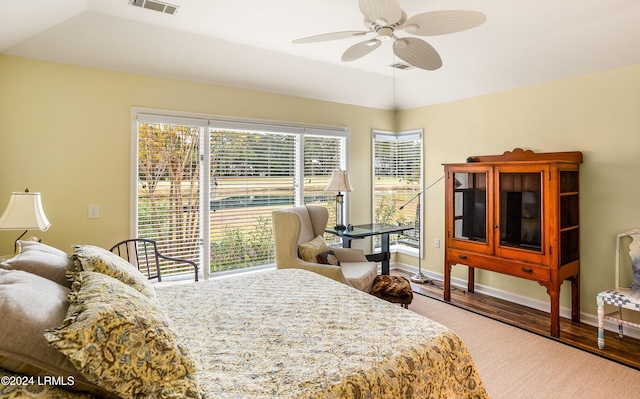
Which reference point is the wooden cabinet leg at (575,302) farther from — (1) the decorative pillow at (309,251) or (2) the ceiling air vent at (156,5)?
(2) the ceiling air vent at (156,5)

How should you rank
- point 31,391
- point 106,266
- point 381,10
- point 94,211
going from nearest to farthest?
point 31,391, point 106,266, point 381,10, point 94,211

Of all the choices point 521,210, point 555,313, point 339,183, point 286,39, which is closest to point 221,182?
point 339,183

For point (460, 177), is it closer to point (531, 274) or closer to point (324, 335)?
point (531, 274)

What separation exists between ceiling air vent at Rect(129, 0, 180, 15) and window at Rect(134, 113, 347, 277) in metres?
1.05

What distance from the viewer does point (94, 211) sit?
10.7 ft

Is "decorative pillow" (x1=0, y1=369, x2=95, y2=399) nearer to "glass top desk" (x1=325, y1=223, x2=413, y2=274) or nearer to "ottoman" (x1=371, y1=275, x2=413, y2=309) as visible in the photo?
"ottoman" (x1=371, y1=275, x2=413, y2=309)

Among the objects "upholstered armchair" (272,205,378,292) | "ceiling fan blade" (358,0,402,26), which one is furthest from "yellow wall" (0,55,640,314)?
"ceiling fan blade" (358,0,402,26)

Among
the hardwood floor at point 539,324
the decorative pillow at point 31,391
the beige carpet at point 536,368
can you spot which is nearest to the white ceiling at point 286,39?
the decorative pillow at point 31,391

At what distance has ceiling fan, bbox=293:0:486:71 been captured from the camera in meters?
1.96

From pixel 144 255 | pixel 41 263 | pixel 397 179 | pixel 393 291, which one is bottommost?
pixel 393 291

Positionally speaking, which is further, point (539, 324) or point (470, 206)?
point (470, 206)

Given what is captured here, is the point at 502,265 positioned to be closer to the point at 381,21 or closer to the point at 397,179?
the point at 397,179

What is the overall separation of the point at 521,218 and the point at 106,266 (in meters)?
3.54

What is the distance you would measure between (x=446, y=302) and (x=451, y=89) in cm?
260
